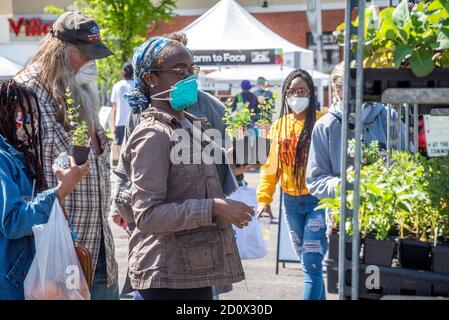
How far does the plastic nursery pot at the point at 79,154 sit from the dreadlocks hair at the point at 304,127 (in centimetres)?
274

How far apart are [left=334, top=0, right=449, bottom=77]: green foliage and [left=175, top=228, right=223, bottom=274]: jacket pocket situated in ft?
3.40

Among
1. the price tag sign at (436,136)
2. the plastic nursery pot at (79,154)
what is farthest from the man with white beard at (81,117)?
the price tag sign at (436,136)

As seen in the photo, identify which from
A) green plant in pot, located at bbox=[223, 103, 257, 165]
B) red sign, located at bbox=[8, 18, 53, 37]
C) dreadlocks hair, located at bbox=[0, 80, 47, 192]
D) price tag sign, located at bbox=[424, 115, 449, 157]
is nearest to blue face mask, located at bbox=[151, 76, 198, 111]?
green plant in pot, located at bbox=[223, 103, 257, 165]

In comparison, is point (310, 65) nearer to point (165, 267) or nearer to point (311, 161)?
point (311, 161)

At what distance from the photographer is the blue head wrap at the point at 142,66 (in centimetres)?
354

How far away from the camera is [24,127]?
3547 mm

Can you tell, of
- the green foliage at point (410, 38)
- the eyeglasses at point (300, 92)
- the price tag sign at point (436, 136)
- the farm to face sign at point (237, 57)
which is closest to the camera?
the green foliage at point (410, 38)

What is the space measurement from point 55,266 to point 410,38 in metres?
1.67

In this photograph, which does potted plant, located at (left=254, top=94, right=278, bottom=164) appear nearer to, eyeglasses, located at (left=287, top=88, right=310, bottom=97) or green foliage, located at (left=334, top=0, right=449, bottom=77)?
green foliage, located at (left=334, top=0, right=449, bottom=77)

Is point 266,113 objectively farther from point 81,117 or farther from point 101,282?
point 101,282

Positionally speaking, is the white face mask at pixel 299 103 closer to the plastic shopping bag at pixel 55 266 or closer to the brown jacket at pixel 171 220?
the brown jacket at pixel 171 220

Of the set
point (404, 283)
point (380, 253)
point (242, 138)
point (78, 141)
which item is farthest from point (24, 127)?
point (404, 283)

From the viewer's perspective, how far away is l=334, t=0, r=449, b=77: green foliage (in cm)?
269
